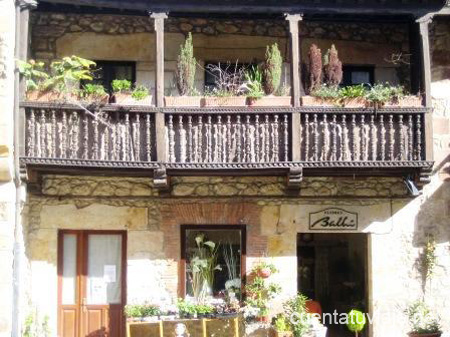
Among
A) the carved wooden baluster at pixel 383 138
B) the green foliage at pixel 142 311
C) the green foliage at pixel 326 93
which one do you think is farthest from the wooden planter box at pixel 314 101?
the green foliage at pixel 142 311

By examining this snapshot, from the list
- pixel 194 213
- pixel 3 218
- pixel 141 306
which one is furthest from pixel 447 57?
pixel 3 218

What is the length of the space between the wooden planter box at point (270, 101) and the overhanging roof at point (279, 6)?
1304 mm

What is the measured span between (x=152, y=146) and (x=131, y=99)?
2.48ft

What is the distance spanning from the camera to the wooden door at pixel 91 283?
38.4ft

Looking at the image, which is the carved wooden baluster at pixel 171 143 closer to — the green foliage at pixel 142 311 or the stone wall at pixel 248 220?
the stone wall at pixel 248 220

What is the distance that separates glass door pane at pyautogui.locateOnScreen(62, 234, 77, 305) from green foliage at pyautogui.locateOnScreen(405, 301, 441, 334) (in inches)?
206

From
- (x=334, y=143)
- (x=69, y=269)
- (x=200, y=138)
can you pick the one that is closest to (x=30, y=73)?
(x=200, y=138)

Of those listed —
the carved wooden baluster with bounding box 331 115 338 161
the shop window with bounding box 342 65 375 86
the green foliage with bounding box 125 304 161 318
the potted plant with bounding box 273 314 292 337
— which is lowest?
the potted plant with bounding box 273 314 292 337

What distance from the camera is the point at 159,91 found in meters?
10.8

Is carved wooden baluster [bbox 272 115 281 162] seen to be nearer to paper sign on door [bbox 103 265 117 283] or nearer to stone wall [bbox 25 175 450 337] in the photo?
stone wall [bbox 25 175 450 337]

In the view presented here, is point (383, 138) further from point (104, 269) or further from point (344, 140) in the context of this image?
point (104, 269)

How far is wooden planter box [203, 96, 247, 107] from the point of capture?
10.9 meters

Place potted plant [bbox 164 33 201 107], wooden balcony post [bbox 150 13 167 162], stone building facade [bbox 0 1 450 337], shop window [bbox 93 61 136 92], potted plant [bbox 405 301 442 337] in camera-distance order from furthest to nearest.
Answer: shop window [bbox 93 61 136 92]
stone building facade [bbox 0 1 450 337]
potted plant [bbox 405 301 442 337]
potted plant [bbox 164 33 201 107]
wooden balcony post [bbox 150 13 167 162]

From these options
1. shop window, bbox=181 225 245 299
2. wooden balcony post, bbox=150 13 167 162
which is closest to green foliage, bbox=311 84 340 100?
wooden balcony post, bbox=150 13 167 162
